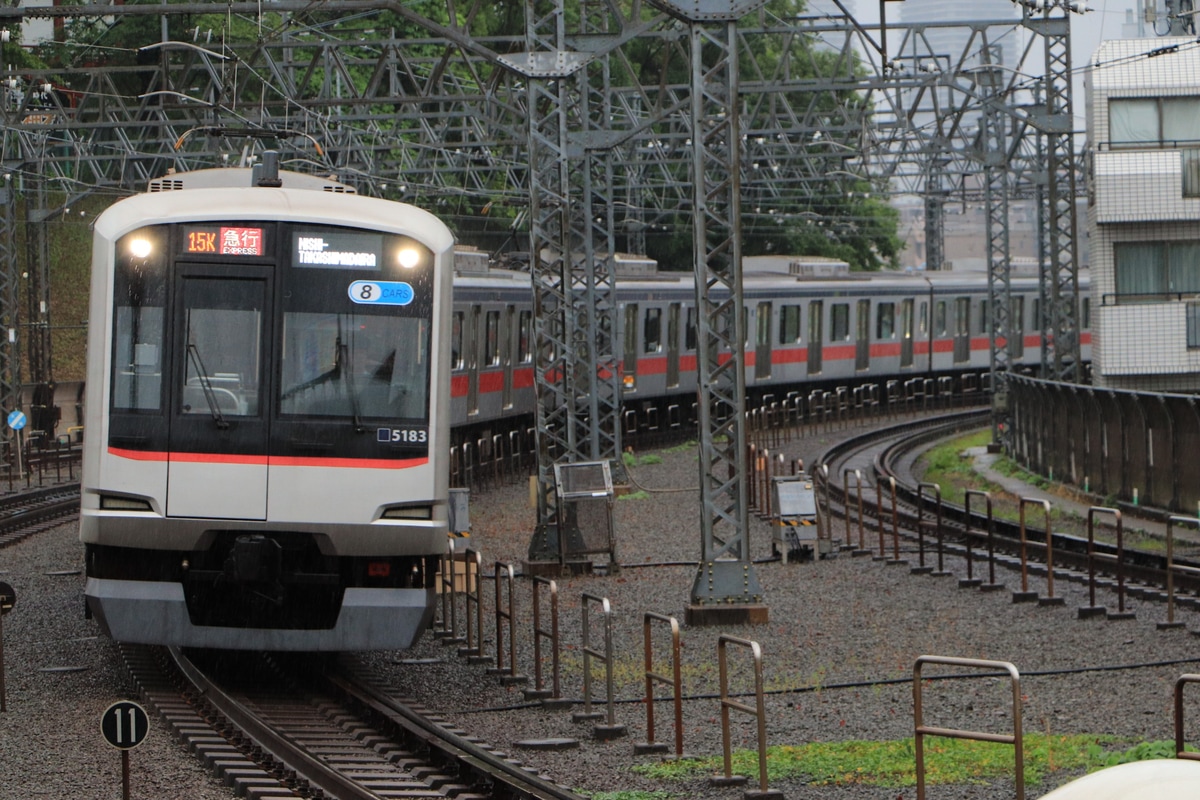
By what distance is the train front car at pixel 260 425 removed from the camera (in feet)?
35.4

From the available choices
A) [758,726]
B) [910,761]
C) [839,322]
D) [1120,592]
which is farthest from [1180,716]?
[839,322]

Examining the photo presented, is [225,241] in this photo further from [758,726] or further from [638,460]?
[638,460]

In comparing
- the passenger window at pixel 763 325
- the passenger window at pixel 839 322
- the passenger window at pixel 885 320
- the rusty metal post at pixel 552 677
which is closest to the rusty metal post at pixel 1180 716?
the rusty metal post at pixel 552 677

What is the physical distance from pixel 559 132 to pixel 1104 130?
13.2 meters

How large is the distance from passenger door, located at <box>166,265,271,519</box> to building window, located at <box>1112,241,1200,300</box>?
20.7m

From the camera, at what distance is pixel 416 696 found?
11.8m

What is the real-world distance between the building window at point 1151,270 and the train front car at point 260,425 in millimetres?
20111

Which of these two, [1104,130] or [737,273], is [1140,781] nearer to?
[737,273]

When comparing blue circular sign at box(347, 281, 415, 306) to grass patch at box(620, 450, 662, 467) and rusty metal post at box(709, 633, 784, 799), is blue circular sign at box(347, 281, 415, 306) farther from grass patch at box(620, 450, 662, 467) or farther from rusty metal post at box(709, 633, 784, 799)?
grass patch at box(620, 450, 662, 467)

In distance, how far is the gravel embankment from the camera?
9.46 m

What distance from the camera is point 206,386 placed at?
35.9 ft

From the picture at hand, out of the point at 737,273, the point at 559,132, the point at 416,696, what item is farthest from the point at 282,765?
the point at 559,132

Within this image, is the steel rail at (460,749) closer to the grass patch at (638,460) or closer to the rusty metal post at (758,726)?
the rusty metal post at (758,726)

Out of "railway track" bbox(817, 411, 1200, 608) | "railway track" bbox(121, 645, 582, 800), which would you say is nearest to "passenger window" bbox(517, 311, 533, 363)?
"railway track" bbox(817, 411, 1200, 608)
